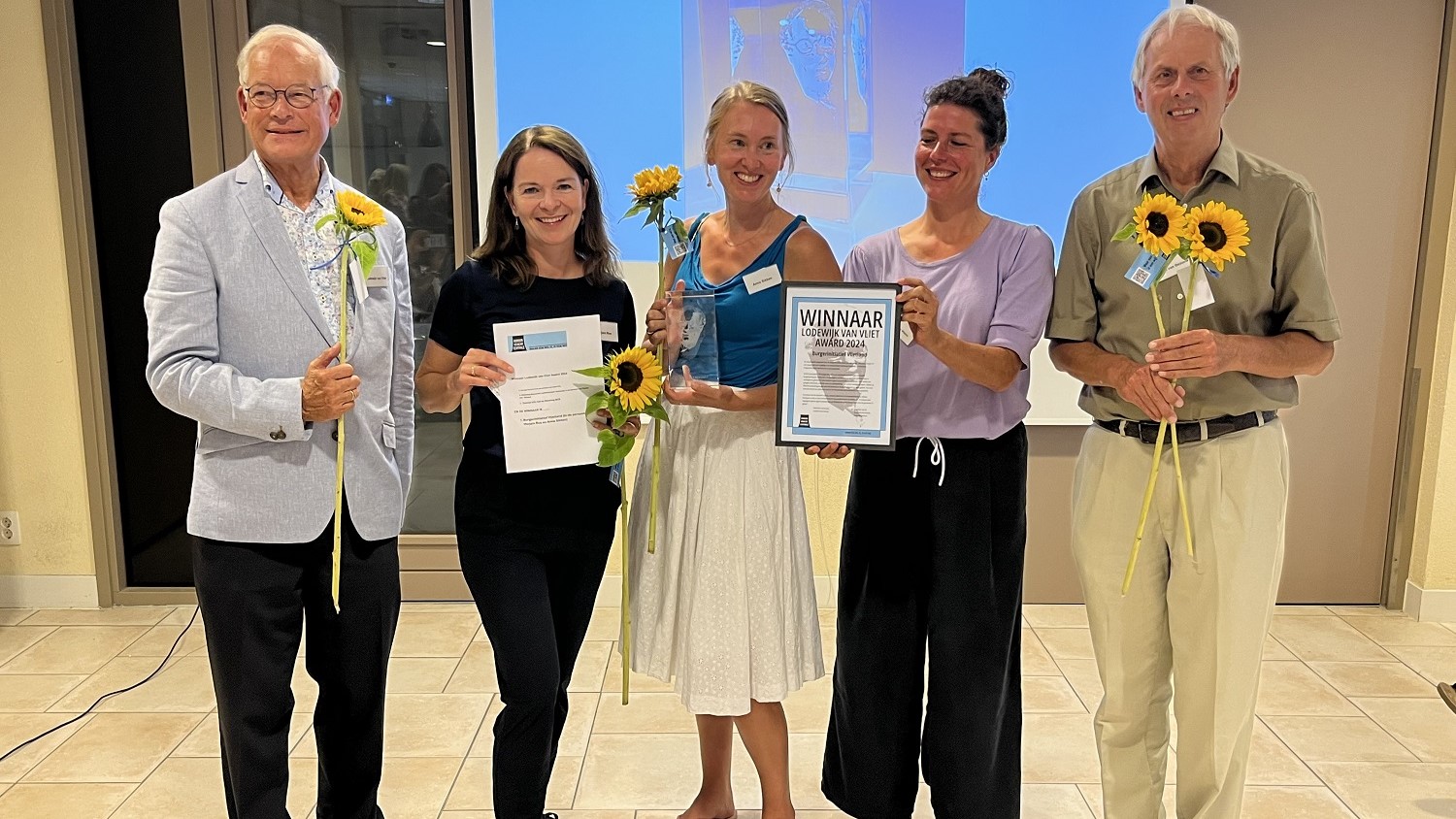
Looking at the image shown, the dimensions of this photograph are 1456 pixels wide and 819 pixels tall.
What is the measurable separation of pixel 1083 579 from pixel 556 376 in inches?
50.1

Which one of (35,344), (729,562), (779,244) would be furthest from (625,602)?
(35,344)

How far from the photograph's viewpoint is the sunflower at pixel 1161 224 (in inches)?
81.4

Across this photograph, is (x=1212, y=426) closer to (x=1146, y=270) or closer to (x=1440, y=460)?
(x=1146, y=270)

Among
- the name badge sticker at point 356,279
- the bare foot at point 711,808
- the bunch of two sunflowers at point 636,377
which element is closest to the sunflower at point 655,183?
the bunch of two sunflowers at point 636,377

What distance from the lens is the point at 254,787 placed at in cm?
223

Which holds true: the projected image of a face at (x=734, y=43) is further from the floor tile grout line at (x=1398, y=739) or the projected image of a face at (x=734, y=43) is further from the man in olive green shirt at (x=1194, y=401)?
the floor tile grout line at (x=1398, y=739)

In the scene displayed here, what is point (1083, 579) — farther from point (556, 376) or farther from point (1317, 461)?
point (1317, 461)

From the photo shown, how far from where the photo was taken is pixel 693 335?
7.85ft

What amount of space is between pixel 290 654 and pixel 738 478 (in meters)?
1.01

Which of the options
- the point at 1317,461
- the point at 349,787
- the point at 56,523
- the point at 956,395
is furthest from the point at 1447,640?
the point at 56,523

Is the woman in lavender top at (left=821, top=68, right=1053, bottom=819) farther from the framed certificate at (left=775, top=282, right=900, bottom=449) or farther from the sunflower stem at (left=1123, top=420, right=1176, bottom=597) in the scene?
the sunflower stem at (left=1123, top=420, right=1176, bottom=597)

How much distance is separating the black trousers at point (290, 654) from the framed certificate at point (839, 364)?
94 cm

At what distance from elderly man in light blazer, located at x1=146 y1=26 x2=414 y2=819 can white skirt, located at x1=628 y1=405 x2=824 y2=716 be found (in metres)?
0.62

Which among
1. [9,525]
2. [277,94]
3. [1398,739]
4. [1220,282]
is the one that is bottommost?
[1398,739]
